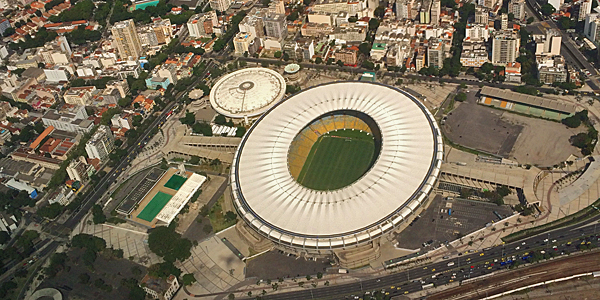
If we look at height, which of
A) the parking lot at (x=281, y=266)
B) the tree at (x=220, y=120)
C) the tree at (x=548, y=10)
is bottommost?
the parking lot at (x=281, y=266)

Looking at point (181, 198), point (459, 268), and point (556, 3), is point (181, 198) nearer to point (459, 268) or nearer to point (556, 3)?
point (459, 268)

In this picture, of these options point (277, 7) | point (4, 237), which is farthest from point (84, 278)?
point (277, 7)

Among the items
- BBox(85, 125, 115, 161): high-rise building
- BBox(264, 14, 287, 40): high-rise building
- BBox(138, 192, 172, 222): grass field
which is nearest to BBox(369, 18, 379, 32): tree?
BBox(264, 14, 287, 40): high-rise building

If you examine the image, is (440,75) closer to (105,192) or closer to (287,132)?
(287,132)

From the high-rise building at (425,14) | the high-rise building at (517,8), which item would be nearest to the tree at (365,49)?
the high-rise building at (425,14)

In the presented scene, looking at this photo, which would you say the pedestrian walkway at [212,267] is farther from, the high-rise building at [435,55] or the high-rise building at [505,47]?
the high-rise building at [505,47]
